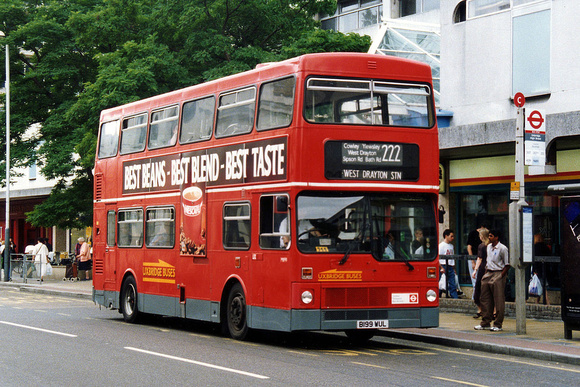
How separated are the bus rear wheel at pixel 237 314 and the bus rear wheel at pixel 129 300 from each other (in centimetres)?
429

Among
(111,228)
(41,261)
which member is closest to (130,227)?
(111,228)

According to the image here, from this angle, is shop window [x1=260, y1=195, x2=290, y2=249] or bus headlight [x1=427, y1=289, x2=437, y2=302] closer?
shop window [x1=260, y1=195, x2=290, y2=249]

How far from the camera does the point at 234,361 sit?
498 inches

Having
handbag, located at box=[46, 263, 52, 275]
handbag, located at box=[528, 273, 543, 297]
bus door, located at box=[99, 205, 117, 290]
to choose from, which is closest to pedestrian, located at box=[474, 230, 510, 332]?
handbag, located at box=[528, 273, 543, 297]

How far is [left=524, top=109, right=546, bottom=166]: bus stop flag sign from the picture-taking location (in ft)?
52.2

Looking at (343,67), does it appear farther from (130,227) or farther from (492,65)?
(492,65)

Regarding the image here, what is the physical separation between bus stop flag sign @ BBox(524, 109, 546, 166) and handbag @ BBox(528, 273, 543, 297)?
14.0 feet

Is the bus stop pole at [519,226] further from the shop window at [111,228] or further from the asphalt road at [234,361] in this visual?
the shop window at [111,228]

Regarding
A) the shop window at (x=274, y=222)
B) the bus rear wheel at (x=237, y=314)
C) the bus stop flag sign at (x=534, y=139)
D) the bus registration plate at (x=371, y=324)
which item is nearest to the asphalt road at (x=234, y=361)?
the bus rear wheel at (x=237, y=314)

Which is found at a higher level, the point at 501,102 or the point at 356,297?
the point at 501,102

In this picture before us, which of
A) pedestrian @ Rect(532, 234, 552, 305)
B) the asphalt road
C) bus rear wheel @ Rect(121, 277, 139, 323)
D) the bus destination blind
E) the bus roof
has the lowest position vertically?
the asphalt road

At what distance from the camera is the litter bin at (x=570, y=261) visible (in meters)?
14.7

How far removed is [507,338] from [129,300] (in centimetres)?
855

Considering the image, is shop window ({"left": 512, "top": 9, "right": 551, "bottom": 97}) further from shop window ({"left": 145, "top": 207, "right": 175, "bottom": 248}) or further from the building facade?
shop window ({"left": 145, "top": 207, "right": 175, "bottom": 248})
